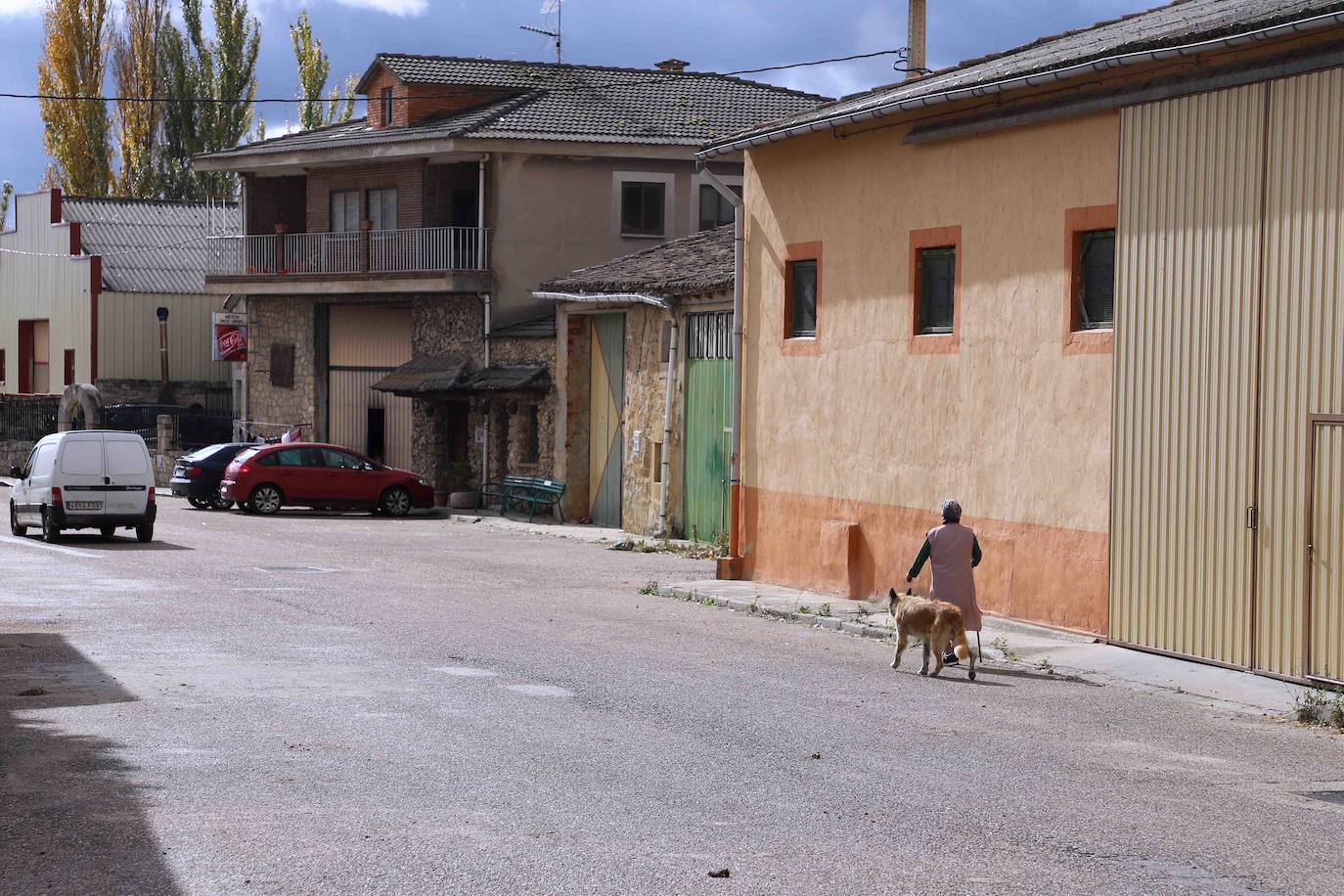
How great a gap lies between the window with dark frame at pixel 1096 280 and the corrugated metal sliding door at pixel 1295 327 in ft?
7.82

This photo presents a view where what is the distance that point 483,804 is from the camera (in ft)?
27.4

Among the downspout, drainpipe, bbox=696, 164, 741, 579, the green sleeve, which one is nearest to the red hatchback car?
the downspout

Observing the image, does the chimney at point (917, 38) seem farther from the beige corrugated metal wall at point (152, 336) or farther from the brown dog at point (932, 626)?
the beige corrugated metal wall at point (152, 336)

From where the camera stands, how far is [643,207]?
127 ft

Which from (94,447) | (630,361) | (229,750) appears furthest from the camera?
(630,361)

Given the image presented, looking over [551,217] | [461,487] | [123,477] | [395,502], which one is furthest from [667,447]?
[551,217]

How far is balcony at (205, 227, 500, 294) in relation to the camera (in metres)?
37.6

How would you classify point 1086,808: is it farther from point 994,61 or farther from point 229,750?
point 994,61

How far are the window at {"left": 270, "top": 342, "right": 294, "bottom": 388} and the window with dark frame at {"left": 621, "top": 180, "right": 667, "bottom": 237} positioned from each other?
1045 centimetres

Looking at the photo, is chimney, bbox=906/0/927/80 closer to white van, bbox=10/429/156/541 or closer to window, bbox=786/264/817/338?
window, bbox=786/264/817/338

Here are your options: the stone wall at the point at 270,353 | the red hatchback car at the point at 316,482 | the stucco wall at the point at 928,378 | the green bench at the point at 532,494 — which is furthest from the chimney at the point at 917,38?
the stone wall at the point at 270,353

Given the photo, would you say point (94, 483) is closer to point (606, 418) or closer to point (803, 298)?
point (606, 418)

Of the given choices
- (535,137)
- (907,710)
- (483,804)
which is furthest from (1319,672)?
(535,137)

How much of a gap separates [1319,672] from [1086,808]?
5.54 meters
